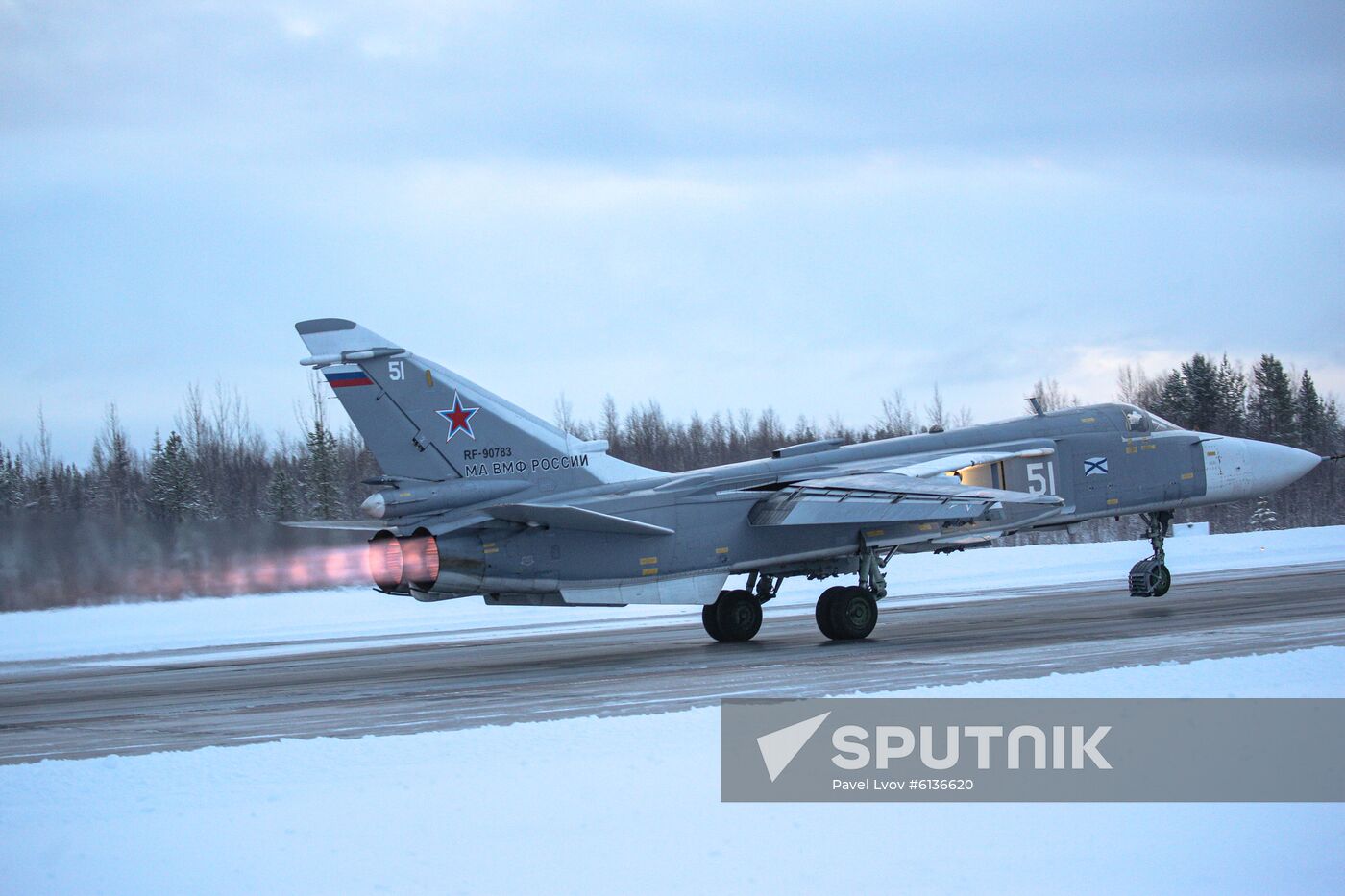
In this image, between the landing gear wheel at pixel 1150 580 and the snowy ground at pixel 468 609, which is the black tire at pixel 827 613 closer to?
the landing gear wheel at pixel 1150 580

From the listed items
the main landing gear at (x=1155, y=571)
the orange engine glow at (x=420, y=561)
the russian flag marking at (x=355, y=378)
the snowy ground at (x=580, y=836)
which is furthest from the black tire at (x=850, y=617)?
the snowy ground at (x=580, y=836)

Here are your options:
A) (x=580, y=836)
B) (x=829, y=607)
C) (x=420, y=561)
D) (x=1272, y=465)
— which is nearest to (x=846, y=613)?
(x=829, y=607)

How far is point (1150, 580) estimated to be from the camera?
69.1ft

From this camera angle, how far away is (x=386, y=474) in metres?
16.9

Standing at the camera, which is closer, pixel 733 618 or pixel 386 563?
pixel 386 563

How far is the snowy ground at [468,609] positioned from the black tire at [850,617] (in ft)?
23.8

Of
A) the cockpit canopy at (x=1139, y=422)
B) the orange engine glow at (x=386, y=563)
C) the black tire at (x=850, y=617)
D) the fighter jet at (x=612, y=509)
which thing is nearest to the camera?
the orange engine glow at (x=386, y=563)

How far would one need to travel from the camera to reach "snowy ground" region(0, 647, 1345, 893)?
18.8 feet

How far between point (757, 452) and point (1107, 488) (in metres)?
49.2

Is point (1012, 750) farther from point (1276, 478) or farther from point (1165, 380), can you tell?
point (1165, 380)

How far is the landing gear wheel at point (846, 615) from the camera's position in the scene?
56.9 ft

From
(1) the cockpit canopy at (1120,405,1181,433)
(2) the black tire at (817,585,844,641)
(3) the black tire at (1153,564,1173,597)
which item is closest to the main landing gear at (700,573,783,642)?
(2) the black tire at (817,585,844,641)

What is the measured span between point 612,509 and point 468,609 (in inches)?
576

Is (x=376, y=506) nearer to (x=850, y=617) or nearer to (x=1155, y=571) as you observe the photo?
(x=850, y=617)
